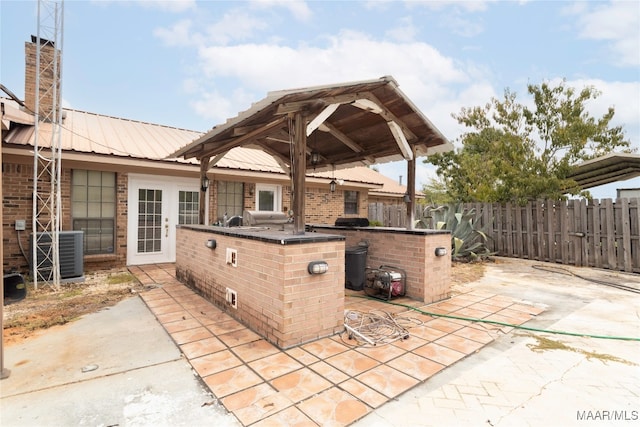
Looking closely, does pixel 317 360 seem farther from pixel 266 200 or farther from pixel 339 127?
pixel 266 200

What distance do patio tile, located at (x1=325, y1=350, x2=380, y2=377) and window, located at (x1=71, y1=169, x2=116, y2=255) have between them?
673cm

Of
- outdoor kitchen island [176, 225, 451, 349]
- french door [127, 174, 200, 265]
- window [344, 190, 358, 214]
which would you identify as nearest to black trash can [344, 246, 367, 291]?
outdoor kitchen island [176, 225, 451, 349]

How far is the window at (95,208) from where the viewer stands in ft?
22.6

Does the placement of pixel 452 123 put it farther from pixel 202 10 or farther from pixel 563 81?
pixel 202 10

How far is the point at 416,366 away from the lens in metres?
2.75

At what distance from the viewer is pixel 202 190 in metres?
6.22

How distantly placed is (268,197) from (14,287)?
5.99 meters

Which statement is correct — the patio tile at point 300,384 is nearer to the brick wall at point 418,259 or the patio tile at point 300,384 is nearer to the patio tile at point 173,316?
the patio tile at point 173,316

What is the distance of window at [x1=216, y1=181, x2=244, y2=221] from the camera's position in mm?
8797

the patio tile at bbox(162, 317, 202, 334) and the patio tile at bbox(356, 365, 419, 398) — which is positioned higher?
the patio tile at bbox(162, 317, 202, 334)

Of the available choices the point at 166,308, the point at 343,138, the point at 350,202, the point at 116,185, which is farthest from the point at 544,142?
the point at 116,185

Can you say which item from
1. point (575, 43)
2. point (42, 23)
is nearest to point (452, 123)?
point (575, 43)

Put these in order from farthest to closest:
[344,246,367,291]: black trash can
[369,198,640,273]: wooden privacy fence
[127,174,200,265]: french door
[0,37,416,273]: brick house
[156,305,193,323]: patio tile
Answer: [127,174,200,265]: french door, [369,198,640,273]: wooden privacy fence, [0,37,416,273]: brick house, [344,246,367,291]: black trash can, [156,305,193,323]: patio tile

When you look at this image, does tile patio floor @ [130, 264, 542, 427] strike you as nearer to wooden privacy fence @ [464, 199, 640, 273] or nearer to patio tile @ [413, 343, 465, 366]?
patio tile @ [413, 343, 465, 366]
